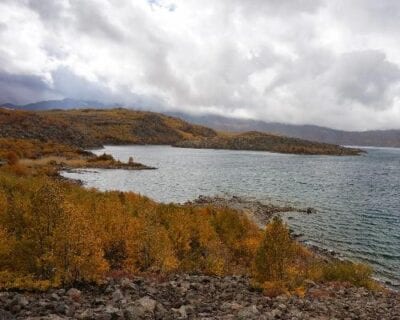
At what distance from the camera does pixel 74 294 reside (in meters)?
15.4

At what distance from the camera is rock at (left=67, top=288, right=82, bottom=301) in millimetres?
15123

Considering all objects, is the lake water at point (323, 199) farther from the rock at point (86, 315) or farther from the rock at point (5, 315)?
the rock at point (5, 315)

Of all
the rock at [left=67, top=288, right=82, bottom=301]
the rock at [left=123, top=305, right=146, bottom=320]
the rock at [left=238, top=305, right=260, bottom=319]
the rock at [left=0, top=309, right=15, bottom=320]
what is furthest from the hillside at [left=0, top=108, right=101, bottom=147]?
the rock at [left=238, top=305, right=260, bottom=319]

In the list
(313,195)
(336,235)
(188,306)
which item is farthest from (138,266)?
(313,195)

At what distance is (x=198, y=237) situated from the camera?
3106 cm

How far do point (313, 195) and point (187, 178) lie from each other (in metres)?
34.2

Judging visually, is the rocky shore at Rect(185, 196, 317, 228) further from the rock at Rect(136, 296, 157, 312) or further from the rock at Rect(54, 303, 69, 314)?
the rock at Rect(54, 303, 69, 314)

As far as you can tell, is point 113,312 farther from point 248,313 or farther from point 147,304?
point 248,313

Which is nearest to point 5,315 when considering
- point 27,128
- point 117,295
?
point 117,295

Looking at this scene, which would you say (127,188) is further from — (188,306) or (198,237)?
(188,306)

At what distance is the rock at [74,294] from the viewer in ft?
49.6

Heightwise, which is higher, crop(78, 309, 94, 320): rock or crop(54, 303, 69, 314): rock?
crop(78, 309, 94, 320): rock

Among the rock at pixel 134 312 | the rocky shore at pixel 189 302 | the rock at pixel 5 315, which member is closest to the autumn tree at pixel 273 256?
the rocky shore at pixel 189 302

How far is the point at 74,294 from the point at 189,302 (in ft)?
14.7
